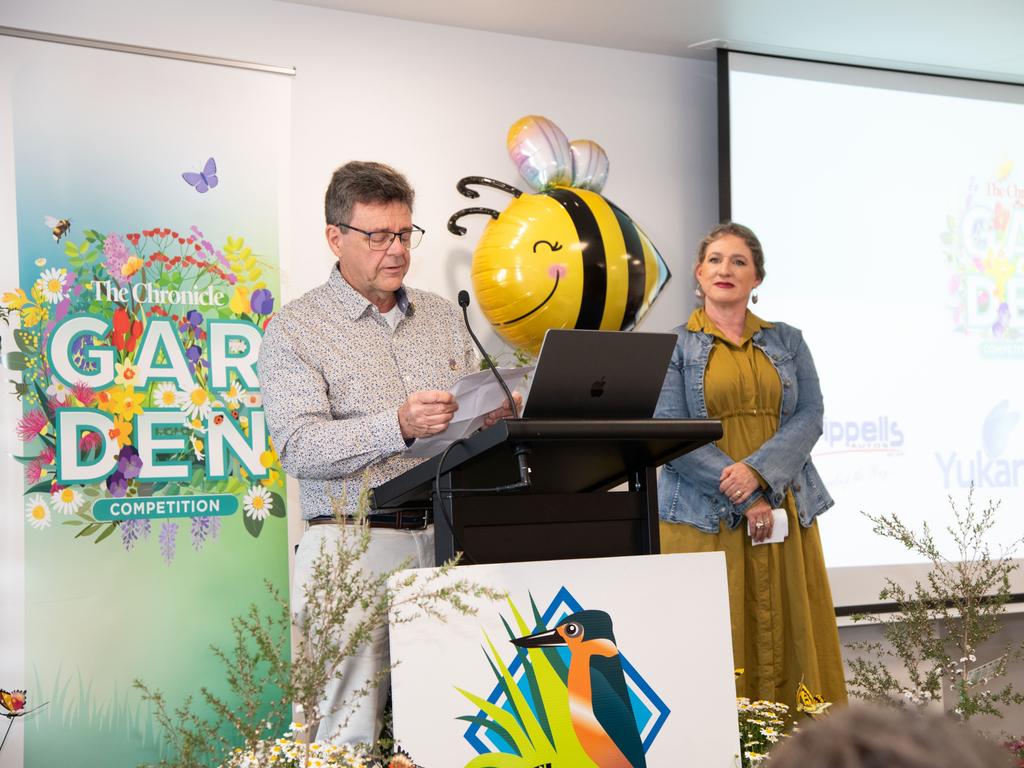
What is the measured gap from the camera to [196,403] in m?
3.34

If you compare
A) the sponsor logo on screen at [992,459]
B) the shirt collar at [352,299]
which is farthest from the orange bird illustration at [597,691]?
the sponsor logo on screen at [992,459]

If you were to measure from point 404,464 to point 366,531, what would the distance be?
0.82 m

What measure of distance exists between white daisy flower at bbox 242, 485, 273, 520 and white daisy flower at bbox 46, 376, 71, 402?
617 mm

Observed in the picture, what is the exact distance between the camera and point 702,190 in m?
4.37

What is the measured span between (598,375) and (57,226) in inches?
86.1

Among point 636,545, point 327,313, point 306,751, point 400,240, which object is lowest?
point 306,751

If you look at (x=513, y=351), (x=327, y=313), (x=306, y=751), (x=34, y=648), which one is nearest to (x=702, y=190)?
(x=513, y=351)

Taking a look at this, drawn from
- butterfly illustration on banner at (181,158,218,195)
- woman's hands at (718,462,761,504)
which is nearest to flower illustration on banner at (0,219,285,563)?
butterfly illustration on banner at (181,158,218,195)

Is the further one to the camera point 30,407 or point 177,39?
point 177,39

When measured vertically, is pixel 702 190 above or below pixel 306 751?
above

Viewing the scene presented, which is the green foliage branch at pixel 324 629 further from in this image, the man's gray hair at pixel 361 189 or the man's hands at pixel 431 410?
the man's gray hair at pixel 361 189

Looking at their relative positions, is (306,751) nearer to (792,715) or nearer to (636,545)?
(636,545)

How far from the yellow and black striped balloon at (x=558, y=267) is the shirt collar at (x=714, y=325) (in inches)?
17.1

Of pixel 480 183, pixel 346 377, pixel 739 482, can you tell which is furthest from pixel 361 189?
pixel 480 183
